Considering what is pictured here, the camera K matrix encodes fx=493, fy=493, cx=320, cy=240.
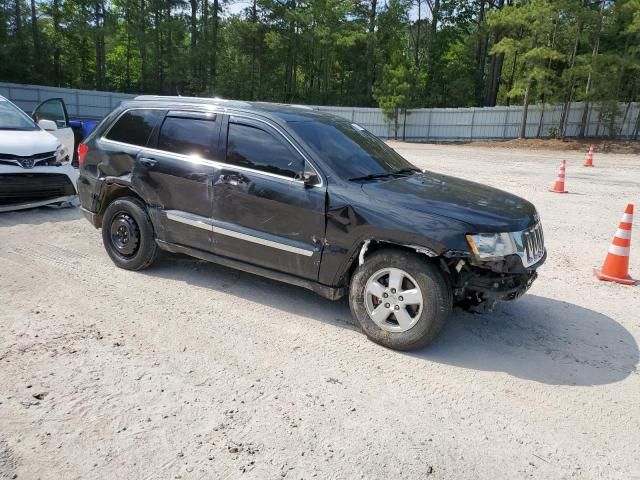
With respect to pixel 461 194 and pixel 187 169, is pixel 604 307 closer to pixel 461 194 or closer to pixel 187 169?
pixel 461 194

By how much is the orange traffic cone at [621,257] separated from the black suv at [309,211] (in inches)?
83.0

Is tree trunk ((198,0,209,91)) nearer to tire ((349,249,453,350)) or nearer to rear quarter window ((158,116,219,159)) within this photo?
rear quarter window ((158,116,219,159))

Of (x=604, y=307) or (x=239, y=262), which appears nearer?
(x=239, y=262)

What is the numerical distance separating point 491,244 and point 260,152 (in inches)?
85.7

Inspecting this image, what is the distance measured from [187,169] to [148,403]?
246cm

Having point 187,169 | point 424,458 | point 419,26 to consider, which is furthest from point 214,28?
point 424,458

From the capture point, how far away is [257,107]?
4.76 meters

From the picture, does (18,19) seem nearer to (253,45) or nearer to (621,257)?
Result: (253,45)

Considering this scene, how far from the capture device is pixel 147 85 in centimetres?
4484

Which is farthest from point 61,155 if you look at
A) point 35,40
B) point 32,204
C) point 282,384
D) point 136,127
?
point 35,40

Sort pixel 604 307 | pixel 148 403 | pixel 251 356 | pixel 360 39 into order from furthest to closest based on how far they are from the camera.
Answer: pixel 360 39 → pixel 604 307 → pixel 251 356 → pixel 148 403

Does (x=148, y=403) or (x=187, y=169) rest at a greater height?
(x=187, y=169)

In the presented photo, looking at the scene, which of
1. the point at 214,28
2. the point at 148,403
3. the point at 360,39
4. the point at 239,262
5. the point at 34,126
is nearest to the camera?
the point at 148,403

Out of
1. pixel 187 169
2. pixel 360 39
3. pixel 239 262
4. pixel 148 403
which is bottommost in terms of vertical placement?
pixel 148 403
